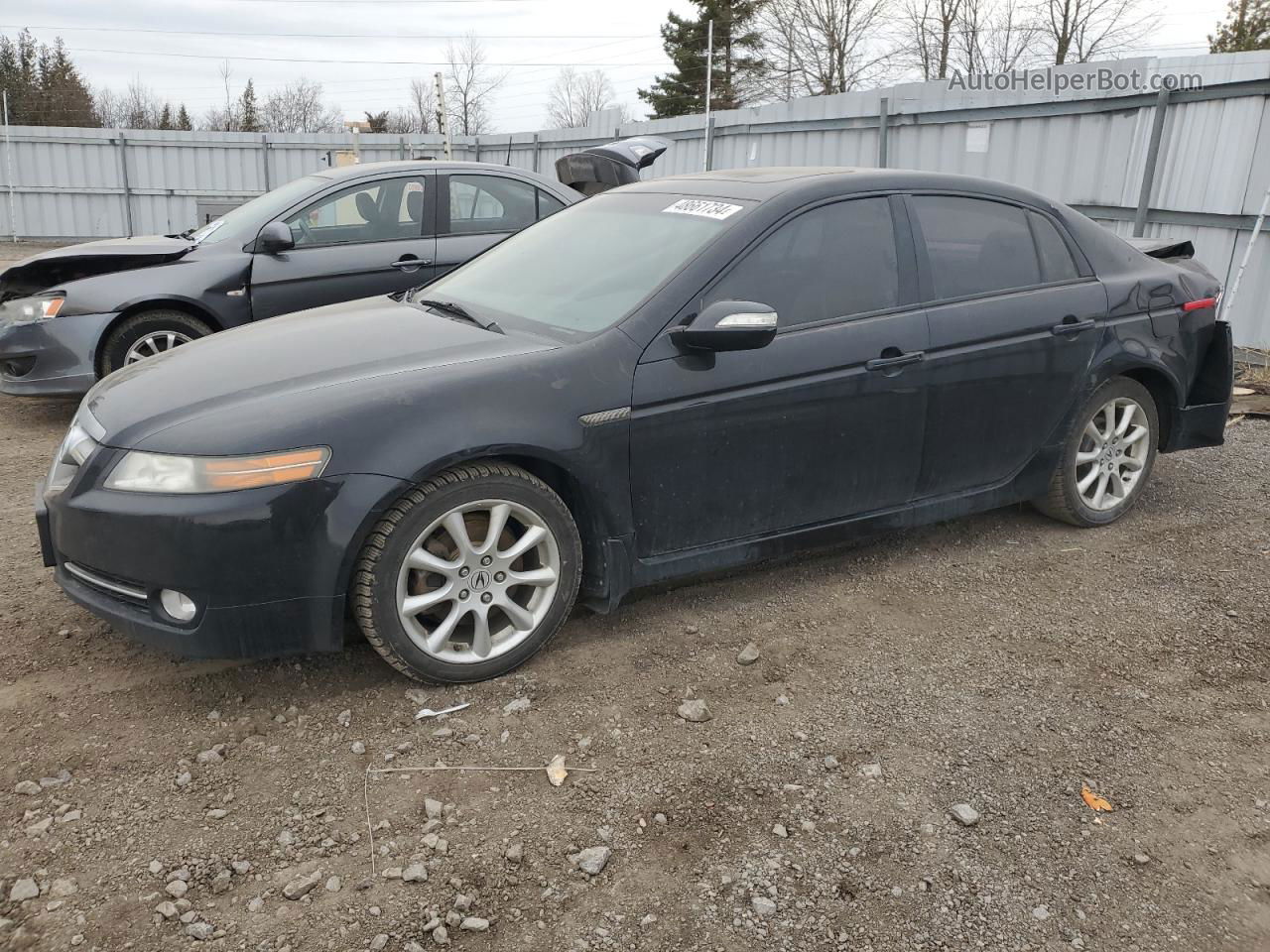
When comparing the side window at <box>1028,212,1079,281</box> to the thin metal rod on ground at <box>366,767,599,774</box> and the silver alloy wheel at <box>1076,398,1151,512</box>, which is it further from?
the thin metal rod on ground at <box>366,767,599,774</box>

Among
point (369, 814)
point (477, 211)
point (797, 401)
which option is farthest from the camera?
point (477, 211)

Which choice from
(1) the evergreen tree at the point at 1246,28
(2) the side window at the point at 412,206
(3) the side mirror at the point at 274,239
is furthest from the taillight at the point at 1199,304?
(1) the evergreen tree at the point at 1246,28

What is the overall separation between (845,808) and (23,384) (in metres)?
5.77

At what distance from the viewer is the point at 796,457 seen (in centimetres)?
370

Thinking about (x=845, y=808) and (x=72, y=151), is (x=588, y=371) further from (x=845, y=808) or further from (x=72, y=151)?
(x=72, y=151)

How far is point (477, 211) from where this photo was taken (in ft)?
24.0

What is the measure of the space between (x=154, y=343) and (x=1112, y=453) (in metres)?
5.53

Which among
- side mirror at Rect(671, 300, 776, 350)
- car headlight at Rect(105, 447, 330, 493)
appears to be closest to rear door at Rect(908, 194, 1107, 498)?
side mirror at Rect(671, 300, 776, 350)

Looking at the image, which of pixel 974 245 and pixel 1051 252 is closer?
pixel 974 245

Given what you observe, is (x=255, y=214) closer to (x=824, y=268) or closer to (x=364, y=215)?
(x=364, y=215)

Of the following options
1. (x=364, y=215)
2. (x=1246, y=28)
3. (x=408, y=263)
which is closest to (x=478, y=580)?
(x=408, y=263)

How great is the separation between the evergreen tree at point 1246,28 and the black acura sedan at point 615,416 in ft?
107

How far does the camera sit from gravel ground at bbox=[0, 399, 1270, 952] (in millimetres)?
2314

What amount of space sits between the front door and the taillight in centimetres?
160
